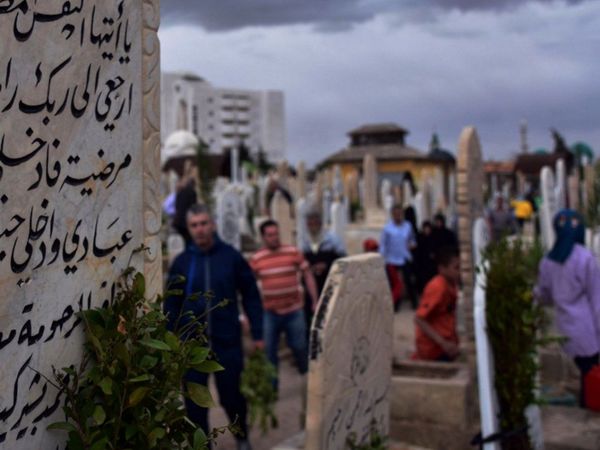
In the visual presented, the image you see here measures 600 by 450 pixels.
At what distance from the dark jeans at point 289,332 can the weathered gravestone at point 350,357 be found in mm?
2072

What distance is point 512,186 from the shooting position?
1663 inches

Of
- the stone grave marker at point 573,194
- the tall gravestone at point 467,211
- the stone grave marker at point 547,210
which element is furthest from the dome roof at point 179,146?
the tall gravestone at point 467,211

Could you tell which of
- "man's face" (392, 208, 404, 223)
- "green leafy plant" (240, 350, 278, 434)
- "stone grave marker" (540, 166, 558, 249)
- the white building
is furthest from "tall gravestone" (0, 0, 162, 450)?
the white building

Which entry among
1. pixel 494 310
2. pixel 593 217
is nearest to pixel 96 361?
pixel 494 310

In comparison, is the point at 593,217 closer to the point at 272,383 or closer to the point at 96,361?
the point at 272,383

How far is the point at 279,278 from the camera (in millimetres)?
6500

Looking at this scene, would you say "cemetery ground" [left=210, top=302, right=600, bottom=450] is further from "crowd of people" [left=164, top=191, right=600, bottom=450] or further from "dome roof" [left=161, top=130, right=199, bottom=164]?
"dome roof" [left=161, top=130, right=199, bottom=164]

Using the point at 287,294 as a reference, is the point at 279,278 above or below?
above

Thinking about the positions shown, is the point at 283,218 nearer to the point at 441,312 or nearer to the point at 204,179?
the point at 204,179

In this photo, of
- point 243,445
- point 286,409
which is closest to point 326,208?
point 286,409

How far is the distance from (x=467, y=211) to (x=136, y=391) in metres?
4.18

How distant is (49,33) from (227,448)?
14.1 ft

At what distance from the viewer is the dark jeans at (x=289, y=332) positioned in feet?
21.5

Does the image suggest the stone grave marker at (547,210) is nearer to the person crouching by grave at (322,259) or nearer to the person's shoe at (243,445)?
the person crouching by grave at (322,259)
